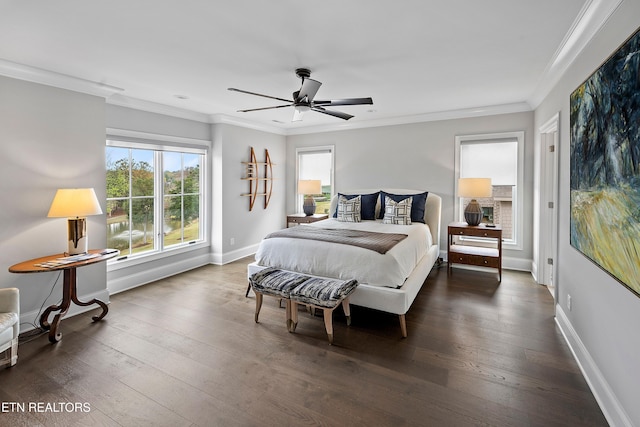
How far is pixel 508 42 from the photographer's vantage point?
2.54 m

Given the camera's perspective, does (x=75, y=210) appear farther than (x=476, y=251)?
No

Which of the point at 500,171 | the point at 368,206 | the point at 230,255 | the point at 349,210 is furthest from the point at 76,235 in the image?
the point at 500,171

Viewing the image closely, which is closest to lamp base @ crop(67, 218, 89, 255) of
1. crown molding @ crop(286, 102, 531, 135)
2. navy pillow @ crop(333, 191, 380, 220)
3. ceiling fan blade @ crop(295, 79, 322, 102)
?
ceiling fan blade @ crop(295, 79, 322, 102)

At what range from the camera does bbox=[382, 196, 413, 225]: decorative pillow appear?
467cm

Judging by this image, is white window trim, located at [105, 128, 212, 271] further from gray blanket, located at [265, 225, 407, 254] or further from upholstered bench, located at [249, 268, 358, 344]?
upholstered bench, located at [249, 268, 358, 344]

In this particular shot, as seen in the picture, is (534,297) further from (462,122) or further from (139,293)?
(139,293)

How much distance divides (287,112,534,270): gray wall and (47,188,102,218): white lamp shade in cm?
405

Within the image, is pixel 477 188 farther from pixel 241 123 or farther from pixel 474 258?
pixel 241 123

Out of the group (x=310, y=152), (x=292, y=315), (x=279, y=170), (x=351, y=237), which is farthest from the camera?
(x=279, y=170)

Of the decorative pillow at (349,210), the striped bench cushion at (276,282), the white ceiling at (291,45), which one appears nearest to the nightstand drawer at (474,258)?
the decorative pillow at (349,210)

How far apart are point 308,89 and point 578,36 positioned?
2.14 meters

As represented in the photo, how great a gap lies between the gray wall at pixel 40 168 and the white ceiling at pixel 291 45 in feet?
0.82

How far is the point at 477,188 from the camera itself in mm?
4441

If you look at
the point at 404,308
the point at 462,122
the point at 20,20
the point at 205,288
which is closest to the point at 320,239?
the point at 404,308
